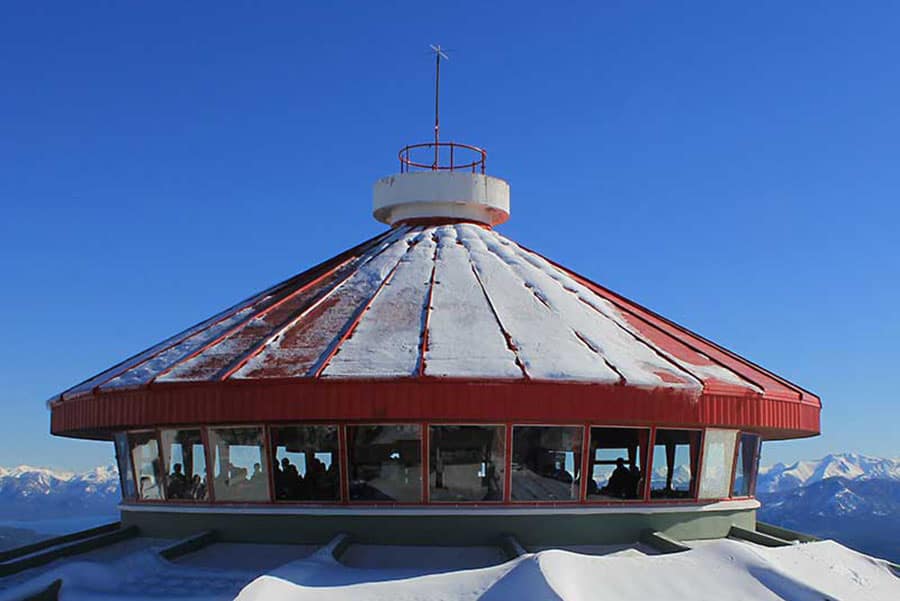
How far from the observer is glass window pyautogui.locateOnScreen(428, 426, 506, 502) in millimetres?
13039

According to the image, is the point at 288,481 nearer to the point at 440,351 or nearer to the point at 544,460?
the point at 440,351

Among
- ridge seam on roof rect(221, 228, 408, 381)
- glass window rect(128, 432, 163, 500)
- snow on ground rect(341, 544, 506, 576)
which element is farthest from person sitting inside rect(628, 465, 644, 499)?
glass window rect(128, 432, 163, 500)

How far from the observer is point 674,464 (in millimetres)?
14328

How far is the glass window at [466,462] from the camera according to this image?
13.0 metres

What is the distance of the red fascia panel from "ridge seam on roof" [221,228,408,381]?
1.78 ft

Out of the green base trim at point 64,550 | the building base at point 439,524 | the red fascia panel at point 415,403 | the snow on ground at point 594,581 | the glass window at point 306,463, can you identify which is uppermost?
the red fascia panel at point 415,403

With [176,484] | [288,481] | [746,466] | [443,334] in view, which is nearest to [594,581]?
[443,334]

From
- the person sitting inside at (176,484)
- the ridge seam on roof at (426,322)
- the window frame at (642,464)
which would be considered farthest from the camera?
the person sitting inside at (176,484)

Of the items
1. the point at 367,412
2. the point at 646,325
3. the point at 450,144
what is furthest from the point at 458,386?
the point at 450,144

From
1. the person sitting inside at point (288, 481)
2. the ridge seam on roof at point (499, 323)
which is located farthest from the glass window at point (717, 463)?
the person sitting inside at point (288, 481)

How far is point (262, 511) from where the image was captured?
1365 centimetres

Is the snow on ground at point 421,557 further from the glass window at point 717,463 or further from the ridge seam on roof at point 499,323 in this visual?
the glass window at point 717,463

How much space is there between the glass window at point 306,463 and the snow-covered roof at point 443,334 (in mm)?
868

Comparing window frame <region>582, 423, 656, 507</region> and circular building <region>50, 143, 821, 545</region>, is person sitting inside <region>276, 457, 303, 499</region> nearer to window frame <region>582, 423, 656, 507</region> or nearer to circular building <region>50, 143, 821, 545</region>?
circular building <region>50, 143, 821, 545</region>
